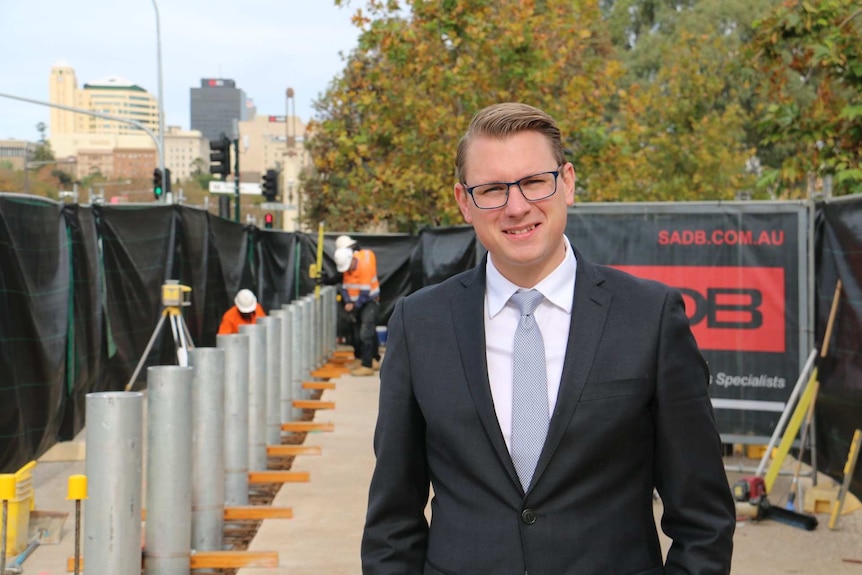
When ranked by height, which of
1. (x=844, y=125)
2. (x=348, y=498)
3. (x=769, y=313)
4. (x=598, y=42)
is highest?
(x=598, y=42)

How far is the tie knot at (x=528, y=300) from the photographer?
270cm

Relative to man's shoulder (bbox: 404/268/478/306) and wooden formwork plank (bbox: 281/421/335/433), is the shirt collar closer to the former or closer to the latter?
man's shoulder (bbox: 404/268/478/306)

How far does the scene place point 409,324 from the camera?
2.82 m

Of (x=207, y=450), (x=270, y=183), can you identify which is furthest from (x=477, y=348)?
(x=270, y=183)

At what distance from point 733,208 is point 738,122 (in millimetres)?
26361

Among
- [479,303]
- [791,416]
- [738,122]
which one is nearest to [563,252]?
[479,303]

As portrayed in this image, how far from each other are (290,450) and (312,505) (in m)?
1.81

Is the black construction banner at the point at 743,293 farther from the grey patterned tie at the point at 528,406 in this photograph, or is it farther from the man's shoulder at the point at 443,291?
the grey patterned tie at the point at 528,406

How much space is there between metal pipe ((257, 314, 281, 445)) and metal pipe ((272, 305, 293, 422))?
0.74 metres

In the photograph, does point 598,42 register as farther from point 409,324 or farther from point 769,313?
point 409,324

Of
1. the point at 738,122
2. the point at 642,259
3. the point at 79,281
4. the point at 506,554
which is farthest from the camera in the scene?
the point at 738,122

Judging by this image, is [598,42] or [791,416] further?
[598,42]

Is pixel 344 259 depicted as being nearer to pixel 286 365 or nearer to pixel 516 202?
pixel 286 365

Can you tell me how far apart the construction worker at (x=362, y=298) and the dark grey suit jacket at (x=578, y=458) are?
1429cm
